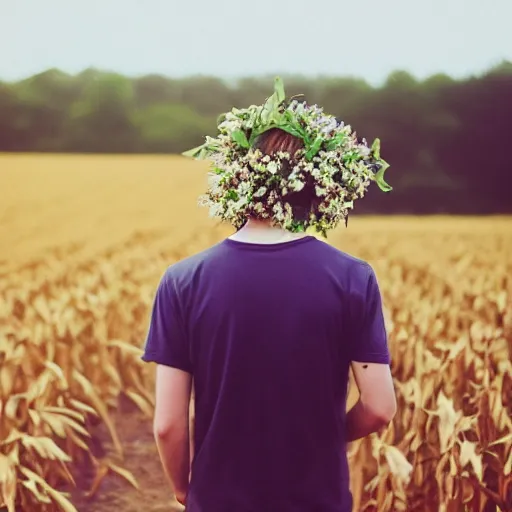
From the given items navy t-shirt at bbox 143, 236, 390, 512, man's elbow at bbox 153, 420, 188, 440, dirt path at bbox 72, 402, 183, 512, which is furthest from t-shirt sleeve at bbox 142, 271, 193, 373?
dirt path at bbox 72, 402, 183, 512

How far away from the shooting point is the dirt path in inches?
82.7

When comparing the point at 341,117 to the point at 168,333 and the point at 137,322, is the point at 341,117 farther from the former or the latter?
the point at 168,333

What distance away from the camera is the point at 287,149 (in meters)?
1.21

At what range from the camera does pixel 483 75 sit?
6.97ft

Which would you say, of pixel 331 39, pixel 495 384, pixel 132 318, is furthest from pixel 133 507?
pixel 331 39

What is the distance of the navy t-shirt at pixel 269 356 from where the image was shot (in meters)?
1.11

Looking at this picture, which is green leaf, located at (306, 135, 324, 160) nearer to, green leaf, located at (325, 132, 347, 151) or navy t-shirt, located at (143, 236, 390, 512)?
green leaf, located at (325, 132, 347, 151)

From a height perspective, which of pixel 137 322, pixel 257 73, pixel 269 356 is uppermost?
pixel 257 73

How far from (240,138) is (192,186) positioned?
2.93 ft

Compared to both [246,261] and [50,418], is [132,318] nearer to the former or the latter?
[50,418]

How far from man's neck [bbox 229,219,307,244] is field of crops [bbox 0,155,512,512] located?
3.23ft

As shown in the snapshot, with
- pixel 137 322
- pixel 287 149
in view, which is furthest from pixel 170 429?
pixel 137 322

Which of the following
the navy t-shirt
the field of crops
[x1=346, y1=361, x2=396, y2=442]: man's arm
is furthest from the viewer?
the field of crops

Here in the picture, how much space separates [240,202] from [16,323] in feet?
4.08
